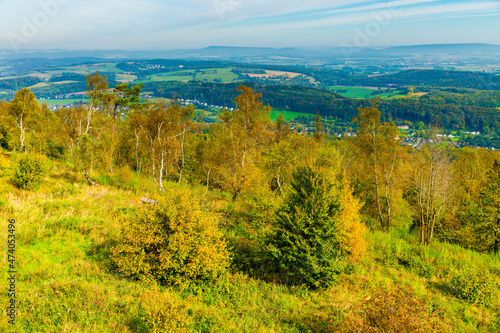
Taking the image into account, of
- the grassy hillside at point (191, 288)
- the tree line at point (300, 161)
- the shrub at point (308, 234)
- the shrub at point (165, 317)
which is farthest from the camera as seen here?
the tree line at point (300, 161)

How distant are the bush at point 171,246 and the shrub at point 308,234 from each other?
314 centimetres

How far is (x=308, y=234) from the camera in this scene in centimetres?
1304

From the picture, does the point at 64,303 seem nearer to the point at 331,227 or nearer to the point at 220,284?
the point at 220,284

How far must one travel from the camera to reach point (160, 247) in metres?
11.7

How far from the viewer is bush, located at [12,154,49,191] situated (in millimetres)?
18031

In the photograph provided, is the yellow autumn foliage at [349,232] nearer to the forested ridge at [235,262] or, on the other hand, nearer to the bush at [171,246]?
the forested ridge at [235,262]

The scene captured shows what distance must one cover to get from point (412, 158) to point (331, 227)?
64.6 ft

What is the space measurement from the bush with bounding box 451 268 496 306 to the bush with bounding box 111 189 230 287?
1241 cm

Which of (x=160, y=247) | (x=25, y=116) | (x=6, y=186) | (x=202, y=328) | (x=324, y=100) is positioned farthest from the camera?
(x=324, y=100)

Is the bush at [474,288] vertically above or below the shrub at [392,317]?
below

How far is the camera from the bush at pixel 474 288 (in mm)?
13102

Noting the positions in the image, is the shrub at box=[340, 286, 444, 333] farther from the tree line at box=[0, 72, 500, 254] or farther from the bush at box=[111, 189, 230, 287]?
the bush at box=[111, 189, 230, 287]

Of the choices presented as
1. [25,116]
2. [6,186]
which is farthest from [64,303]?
[25,116]

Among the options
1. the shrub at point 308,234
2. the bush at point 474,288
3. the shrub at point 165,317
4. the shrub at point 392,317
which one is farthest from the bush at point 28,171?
the bush at point 474,288
